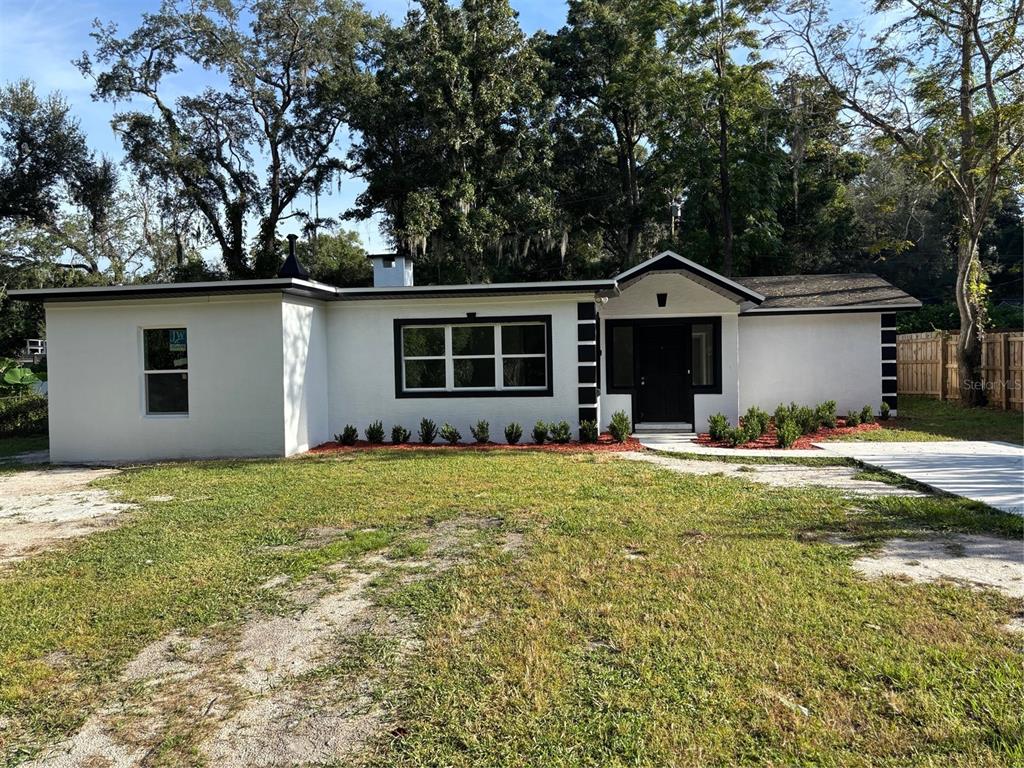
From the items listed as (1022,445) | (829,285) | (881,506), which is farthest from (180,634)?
(829,285)

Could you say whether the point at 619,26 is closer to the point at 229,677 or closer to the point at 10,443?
the point at 10,443

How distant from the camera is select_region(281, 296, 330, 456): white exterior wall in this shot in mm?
11500

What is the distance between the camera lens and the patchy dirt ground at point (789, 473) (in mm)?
7687

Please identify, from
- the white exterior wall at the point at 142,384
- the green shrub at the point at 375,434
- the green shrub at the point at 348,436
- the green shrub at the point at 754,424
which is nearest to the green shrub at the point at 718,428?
the green shrub at the point at 754,424

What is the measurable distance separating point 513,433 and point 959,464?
6.74 metres

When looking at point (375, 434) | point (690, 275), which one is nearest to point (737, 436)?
point (690, 275)

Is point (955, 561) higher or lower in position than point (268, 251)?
lower

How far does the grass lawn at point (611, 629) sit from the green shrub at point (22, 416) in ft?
40.2

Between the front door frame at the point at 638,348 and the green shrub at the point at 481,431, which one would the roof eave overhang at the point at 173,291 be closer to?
the green shrub at the point at 481,431

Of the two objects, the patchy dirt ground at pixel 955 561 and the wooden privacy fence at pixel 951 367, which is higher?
the wooden privacy fence at pixel 951 367

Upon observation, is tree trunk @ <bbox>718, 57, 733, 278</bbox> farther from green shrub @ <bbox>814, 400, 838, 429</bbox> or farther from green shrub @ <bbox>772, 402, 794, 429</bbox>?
green shrub @ <bbox>772, 402, 794, 429</bbox>

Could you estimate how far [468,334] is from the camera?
1297cm

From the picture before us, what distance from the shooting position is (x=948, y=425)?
553 inches

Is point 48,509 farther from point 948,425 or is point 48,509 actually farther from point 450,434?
point 948,425
